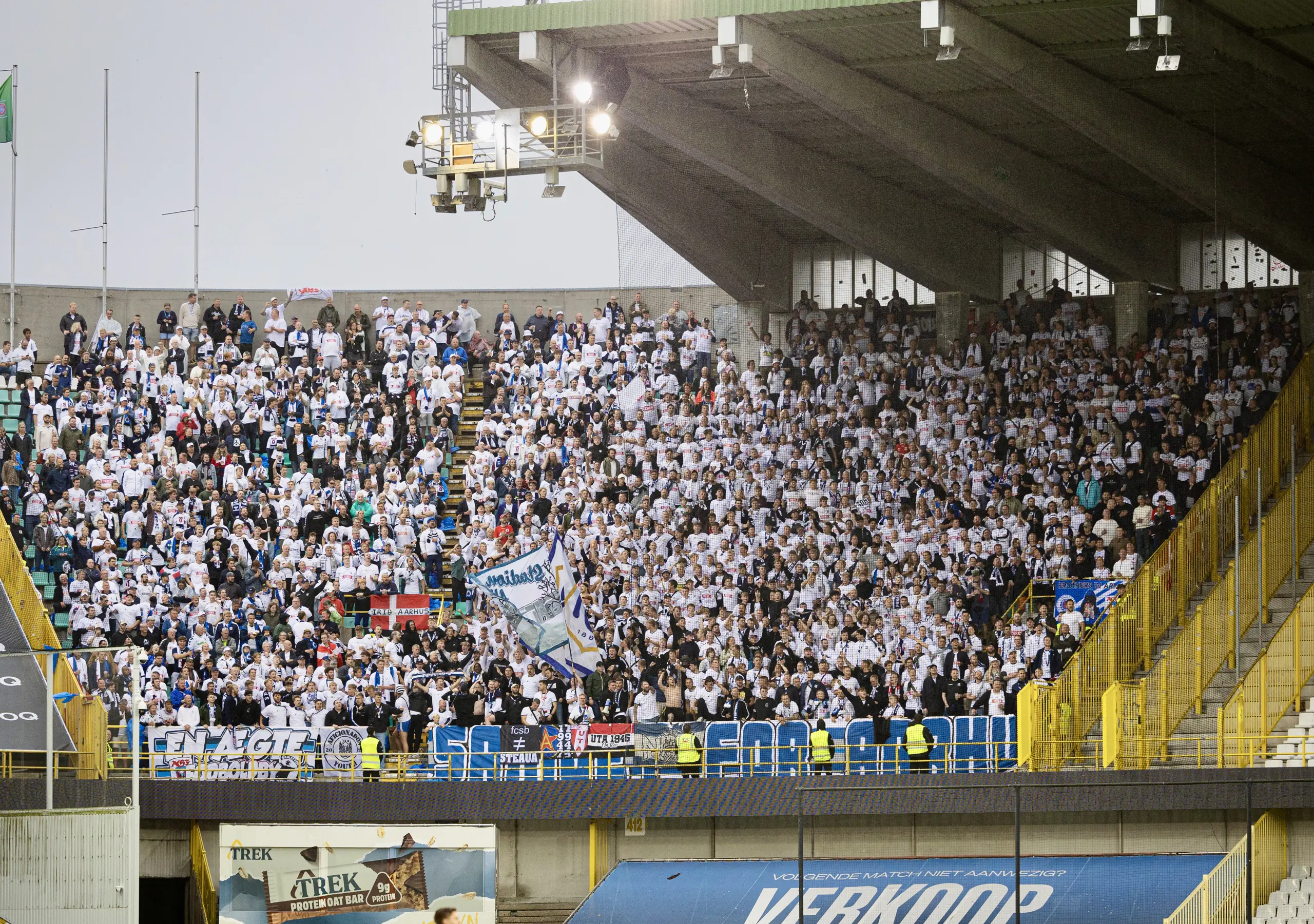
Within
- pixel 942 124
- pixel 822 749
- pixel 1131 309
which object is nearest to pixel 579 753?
pixel 822 749

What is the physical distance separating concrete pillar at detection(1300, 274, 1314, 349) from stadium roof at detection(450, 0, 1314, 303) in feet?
1.15

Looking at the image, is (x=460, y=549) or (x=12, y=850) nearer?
(x=12, y=850)

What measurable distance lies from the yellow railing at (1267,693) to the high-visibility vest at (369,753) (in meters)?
11.4

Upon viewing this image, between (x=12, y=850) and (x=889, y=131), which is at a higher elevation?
(x=889, y=131)

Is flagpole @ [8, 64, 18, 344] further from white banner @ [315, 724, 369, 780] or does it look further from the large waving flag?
the large waving flag

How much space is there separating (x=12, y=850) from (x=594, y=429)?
16147mm

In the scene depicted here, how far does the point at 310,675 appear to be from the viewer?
31.1 meters

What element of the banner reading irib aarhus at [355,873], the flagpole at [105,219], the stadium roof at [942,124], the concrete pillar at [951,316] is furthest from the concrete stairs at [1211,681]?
the flagpole at [105,219]

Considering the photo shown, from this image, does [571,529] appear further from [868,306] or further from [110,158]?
[110,158]

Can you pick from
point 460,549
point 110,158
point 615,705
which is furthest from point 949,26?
point 110,158

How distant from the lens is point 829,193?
35.6 metres

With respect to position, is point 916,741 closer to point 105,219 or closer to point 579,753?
point 579,753

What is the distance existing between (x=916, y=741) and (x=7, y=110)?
25231 millimetres

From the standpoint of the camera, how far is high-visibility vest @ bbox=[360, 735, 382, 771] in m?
28.1
